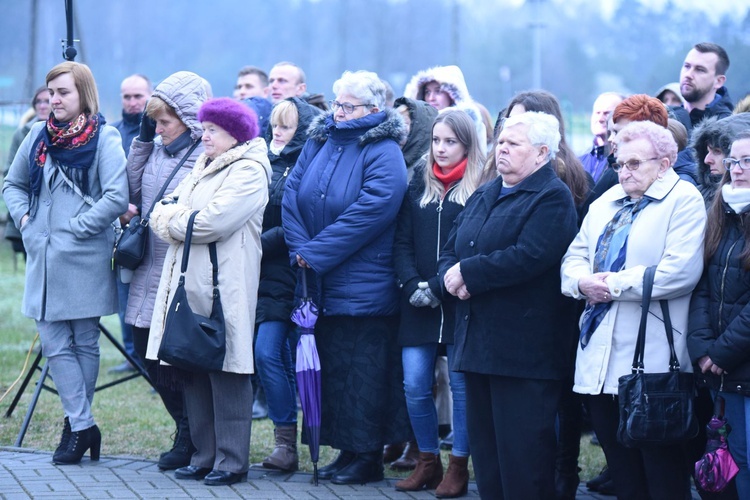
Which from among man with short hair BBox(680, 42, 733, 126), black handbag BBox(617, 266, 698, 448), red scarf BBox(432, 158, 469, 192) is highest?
man with short hair BBox(680, 42, 733, 126)

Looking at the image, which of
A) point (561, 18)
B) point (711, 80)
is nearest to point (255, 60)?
point (561, 18)

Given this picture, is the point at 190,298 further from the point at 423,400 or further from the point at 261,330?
the point at 423,400

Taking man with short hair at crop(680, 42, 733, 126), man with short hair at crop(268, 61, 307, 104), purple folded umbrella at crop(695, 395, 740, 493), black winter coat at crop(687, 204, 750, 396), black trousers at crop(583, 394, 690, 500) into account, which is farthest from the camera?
man with short hair at crop(268, 61, 307, 104)

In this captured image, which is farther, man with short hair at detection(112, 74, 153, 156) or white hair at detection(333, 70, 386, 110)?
man with short hair at detection(112, 74, 153, 156)

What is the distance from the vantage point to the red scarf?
559cm

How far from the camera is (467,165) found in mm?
5621

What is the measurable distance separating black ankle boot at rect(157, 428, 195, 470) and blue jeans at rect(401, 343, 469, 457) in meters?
1.34

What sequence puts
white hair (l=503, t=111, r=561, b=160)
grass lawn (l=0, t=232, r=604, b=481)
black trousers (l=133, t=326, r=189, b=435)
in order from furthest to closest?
grass lawn (l=0, t=232, r=604, b=481) < black trousers (l=133, t=326, r=189, b=435) < white hair (l=503, t=111, r=561, b=160)

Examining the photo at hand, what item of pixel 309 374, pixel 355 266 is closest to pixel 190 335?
pixel 309 374

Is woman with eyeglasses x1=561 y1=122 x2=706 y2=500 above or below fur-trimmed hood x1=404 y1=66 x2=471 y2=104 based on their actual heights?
below

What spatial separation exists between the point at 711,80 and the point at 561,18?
25512mm

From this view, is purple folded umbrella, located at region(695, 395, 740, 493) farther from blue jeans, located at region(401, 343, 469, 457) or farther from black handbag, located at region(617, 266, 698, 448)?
blue jeans, located at region(401, 343, 469, 457)

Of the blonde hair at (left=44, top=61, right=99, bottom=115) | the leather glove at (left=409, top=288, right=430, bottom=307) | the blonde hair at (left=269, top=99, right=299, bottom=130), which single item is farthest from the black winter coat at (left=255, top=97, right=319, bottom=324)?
the blonde hair at (left=44, top=61, right=99, bottom=115)

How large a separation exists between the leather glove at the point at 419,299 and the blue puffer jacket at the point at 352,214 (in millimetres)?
277
